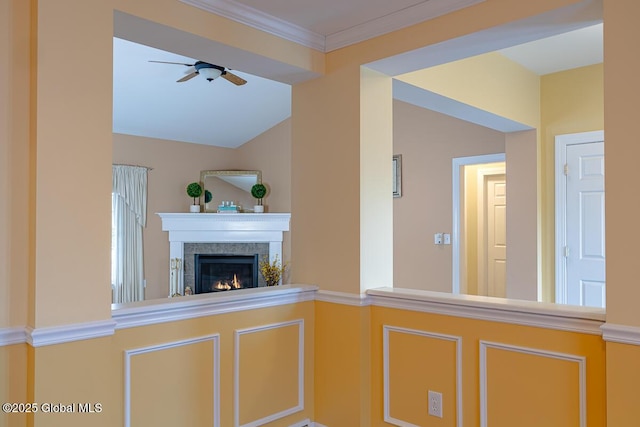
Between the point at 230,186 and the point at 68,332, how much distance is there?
5.70 m

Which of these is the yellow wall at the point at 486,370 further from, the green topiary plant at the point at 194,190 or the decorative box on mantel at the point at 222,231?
the green topiary plant at the point at 194,190

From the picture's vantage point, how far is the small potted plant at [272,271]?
6617 millimetres

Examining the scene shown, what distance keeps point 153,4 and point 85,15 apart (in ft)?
1.02

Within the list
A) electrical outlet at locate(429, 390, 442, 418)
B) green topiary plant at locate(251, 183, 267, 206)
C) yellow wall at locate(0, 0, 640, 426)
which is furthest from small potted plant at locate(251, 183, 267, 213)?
electrical outlet at locate(429, 390, 442, 418)

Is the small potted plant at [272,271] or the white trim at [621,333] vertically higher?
the white trim at [621,333]

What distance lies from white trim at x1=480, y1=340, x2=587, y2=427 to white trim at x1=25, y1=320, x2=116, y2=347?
1635 mm

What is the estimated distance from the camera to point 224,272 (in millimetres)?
7031

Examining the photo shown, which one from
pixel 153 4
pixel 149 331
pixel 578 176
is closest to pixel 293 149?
pixel 153 4

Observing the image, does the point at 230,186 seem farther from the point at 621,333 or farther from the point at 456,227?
the point at 621,333

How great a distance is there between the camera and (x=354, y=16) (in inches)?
97.7

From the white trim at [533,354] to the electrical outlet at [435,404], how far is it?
22cm

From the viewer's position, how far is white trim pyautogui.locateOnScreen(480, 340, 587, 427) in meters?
1.95

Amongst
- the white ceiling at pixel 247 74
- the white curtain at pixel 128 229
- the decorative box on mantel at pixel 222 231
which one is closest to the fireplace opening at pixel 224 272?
the decorative box on mantel at pixel 222 231

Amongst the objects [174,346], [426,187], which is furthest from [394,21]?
[426,187]
